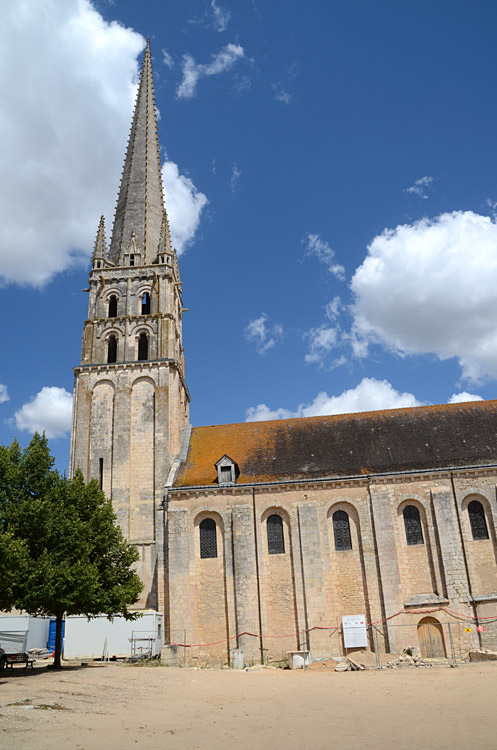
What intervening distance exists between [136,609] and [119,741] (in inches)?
784

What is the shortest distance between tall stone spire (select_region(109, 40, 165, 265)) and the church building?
8.03 m

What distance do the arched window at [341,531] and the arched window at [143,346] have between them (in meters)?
15.3

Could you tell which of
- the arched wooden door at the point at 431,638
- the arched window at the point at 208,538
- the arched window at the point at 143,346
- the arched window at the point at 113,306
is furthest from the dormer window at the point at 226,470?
the arched window at the point at 113,306

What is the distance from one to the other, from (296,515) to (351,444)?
5199mm

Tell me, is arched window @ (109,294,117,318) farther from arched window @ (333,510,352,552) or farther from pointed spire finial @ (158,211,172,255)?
arched window @ (333,510,352,552)

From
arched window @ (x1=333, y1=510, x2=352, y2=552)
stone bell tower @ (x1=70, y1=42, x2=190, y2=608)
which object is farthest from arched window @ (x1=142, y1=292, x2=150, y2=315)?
arched window @ (x1=333, y1=510, x2=352, y2=552)

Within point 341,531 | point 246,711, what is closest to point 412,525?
point 341,531

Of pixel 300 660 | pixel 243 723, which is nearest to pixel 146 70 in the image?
pixel 300 660

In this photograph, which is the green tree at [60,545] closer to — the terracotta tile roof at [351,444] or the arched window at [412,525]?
the terracotta tile roof at [351,444]

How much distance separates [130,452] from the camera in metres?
32.5

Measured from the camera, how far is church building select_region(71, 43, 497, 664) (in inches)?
1058

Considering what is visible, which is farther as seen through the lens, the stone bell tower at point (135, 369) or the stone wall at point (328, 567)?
the stone bell tower at point (135, 369)

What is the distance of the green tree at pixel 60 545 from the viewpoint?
2084 cm

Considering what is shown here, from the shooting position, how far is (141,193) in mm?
40469
